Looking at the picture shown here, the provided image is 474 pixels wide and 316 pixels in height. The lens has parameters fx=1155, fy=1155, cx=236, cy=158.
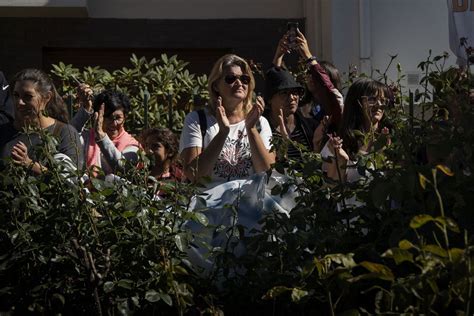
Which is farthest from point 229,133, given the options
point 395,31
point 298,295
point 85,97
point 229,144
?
point 395,31

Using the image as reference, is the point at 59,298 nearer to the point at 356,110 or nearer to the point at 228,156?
the point at 228,156

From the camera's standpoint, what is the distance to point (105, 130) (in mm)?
7727

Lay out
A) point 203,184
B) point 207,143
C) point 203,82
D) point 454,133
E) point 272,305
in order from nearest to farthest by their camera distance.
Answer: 1. point 454,133
2. point 272,305
3. point 203,184
4. point 207,143
5. point 203,82

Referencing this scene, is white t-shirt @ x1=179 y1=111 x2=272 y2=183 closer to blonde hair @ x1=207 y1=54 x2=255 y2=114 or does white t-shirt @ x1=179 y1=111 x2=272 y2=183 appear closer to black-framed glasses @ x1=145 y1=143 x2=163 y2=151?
blonde hair @ x1=207 y1=54 x2=255 y2=114

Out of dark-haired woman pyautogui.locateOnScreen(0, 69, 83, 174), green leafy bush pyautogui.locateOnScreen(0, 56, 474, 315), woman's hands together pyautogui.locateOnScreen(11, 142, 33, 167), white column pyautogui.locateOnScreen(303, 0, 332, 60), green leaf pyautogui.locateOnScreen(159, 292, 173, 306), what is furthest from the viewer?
white column pyautogui.locateOnScreen(303, 0, 332, 60)

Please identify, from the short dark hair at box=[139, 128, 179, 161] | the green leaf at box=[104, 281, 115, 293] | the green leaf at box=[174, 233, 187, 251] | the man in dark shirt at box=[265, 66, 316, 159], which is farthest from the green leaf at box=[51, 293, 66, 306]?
the man in dark shirt at box=[265, 66, 316, 159]

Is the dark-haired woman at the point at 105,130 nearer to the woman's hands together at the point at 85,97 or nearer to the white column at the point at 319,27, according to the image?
the woman's hands together at the point at 85,97

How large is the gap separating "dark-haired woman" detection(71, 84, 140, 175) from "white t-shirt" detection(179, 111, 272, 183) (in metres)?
0.54

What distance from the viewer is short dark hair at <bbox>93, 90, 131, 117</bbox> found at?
7.77 metres

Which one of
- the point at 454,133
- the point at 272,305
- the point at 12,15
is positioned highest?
the point at 12,15

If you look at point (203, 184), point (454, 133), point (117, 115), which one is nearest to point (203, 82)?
point (117, 115)

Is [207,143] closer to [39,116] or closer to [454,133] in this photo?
[39,116]

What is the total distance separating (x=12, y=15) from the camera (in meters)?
12.2

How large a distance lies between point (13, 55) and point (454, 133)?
9.04 m
